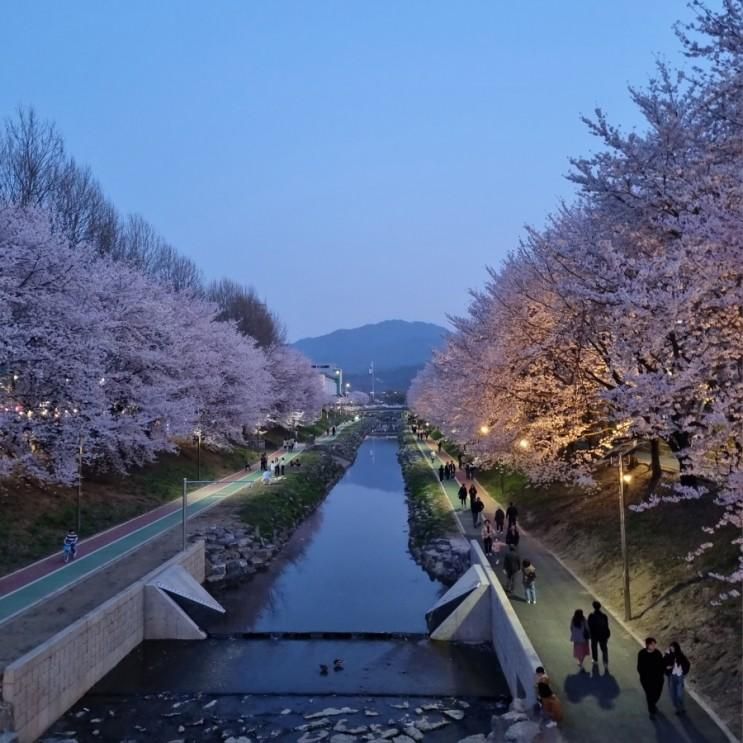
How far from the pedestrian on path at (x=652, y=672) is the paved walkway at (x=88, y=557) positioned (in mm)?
13701

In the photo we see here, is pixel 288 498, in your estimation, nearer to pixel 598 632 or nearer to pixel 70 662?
pixel 70 662

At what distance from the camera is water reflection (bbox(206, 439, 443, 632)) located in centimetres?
2191

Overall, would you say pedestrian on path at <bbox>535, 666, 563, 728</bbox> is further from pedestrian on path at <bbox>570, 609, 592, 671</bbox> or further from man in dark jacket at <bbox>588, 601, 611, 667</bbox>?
man in dark jacket at <bbox>588, 601, 611, 667</bbox>

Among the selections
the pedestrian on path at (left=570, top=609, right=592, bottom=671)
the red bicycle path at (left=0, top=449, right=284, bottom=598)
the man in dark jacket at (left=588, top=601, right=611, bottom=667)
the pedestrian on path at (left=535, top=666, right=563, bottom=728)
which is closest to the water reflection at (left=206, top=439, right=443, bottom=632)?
the red bicycle path at (left=0, top=449, right=284, bottom=598)

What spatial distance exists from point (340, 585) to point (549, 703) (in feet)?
50.3

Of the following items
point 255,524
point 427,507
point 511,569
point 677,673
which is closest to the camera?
point 677,673

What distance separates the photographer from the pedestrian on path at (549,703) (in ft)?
38.0

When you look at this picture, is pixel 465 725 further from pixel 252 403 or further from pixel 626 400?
pixel 252 403

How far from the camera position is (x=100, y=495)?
3067 cm

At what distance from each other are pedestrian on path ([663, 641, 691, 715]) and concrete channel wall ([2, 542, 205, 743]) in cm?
1163

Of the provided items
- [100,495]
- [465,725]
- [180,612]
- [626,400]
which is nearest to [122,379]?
[100,495]

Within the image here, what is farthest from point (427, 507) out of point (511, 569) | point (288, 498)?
point (511, 569)

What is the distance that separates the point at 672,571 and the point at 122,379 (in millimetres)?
23530

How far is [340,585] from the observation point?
26.2 meters
